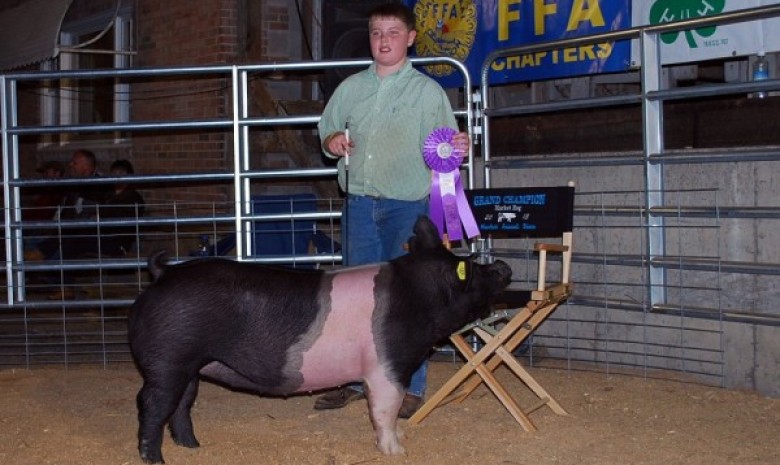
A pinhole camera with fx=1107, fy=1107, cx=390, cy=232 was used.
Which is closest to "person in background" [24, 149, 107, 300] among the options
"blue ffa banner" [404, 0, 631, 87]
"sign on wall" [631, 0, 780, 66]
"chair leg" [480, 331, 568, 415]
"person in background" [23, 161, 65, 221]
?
"person in background" [23, 161, 65, 221]

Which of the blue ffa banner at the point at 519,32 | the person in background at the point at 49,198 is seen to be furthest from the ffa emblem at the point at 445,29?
the person in background at the point at 49,198

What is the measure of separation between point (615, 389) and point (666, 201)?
3.92 ft

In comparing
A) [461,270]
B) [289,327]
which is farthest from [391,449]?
[461,270]

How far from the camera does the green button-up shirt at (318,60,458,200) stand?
570cm

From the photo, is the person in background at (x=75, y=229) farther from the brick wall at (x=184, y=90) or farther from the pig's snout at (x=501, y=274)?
the pig's snout at (x=501, y=274)

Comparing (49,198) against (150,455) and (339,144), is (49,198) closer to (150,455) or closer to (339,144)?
(339,144)

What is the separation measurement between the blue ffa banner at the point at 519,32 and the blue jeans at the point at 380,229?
99.4 inches

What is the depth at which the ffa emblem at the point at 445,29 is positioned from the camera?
924 cm

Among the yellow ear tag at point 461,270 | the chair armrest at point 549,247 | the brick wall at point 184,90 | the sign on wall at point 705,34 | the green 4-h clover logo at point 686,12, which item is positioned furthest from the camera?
the brick wall at point 184,90

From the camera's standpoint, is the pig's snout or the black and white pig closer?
the black and white pig

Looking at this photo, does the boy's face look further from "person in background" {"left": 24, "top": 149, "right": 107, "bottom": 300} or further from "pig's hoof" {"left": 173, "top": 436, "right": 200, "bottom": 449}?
"person in background" {"left": 24, "top": 149, "right": 107, "bottom": 300}

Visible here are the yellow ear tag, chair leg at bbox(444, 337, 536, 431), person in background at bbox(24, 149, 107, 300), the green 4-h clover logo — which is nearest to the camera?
the yellow ear tag

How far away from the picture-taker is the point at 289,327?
16.2 feet

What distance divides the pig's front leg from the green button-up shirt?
1.15 meters
